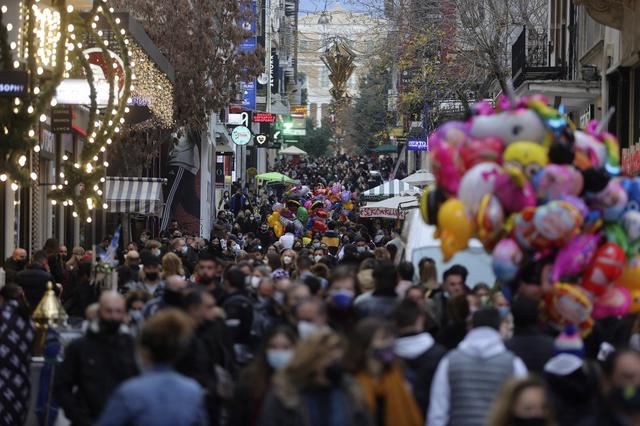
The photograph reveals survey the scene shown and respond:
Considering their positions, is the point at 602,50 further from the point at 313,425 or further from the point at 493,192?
the point at 313,425

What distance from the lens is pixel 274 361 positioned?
8461 mm

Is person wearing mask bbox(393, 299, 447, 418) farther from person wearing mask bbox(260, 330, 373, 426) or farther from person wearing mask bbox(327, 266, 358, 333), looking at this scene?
person wearing mask bbox(260, 330, 373, 426)

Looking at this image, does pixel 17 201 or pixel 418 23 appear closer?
pixel 17 201

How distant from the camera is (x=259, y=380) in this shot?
27.7 feet

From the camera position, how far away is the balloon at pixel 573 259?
462 inches

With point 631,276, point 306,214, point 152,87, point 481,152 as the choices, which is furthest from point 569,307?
point 306,214

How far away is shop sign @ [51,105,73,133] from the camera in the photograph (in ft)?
87.5

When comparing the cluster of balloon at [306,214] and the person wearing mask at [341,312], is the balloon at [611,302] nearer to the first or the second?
the person wearing mask at [341,312]

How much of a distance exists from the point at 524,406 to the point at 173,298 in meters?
4.44

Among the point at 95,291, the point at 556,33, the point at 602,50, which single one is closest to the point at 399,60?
the point at 556,33

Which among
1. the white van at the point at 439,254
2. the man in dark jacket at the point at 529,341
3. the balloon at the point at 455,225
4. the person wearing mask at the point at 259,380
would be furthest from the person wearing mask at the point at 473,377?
the white van at the point at 439,254

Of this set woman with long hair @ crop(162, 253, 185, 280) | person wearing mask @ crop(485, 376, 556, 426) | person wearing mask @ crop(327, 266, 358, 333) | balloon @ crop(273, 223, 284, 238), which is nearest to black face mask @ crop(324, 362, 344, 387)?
person wearing mask @ crop(485, 376, 556, 426)

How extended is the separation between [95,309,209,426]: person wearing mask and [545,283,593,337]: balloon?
14.1ft

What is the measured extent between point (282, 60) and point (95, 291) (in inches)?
4283
